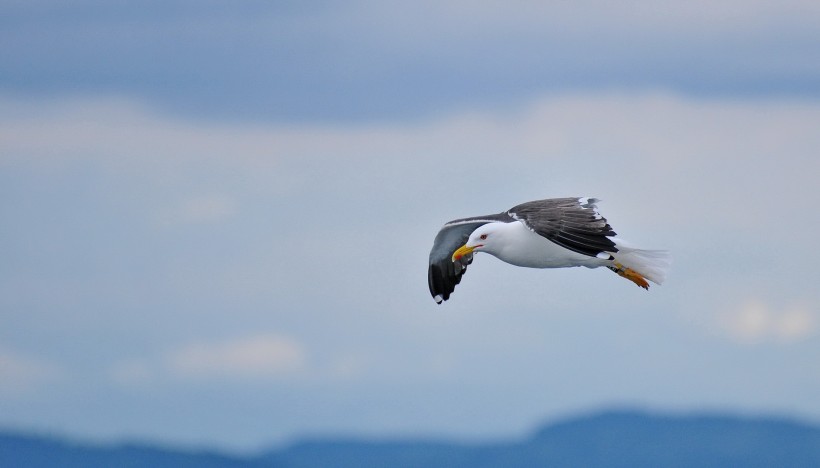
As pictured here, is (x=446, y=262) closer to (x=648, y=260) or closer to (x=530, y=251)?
(x=530, y=251)

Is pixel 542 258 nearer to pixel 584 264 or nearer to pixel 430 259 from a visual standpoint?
pixel 584 264

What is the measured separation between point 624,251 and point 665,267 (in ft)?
1.72

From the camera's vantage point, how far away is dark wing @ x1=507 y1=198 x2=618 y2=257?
15117 mm

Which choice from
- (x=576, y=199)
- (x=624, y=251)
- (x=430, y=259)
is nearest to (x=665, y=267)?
(x=624, y=251)

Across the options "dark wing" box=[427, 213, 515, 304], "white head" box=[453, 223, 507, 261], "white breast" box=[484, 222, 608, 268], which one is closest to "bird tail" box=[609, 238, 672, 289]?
"white breast" box=[484, 222, 608, 268]

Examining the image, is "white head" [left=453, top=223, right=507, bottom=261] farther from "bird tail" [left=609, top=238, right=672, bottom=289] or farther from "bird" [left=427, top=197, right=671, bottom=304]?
"bird tail" [left=609, top=238, right=672, bottom=289]

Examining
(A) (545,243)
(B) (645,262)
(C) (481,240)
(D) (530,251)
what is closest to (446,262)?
(C) (481,240)

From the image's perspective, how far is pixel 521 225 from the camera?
1716cm

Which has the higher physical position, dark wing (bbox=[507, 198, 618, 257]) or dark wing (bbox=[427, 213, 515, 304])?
dark wing (bbox=[427, 213, 515, 304])

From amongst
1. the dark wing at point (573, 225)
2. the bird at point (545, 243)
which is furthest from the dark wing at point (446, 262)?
the dark wing at point (573, 225)

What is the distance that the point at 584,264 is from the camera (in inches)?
684

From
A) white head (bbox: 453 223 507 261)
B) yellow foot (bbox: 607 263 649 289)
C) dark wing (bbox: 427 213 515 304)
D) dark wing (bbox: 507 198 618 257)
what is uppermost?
dark wing (bbox: 427 213 515 304)

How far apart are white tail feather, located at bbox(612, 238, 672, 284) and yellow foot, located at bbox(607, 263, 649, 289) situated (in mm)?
108

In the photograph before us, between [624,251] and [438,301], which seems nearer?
[624,251]
